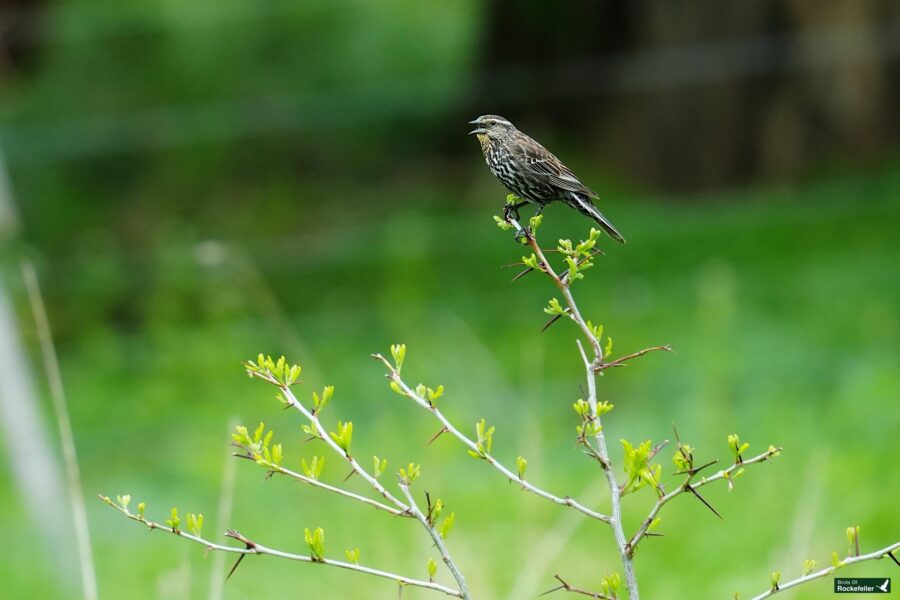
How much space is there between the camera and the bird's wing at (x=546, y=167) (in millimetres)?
2072

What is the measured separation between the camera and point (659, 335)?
654 cm

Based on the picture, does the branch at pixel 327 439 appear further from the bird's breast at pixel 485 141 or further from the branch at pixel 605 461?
the bird's breast at pixel 485 141

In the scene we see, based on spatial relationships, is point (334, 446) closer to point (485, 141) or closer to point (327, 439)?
point (327, 439)

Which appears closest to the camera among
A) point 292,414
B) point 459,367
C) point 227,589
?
point 227,589

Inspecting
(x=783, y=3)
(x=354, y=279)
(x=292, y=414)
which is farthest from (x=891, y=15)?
(x=292, y=414)

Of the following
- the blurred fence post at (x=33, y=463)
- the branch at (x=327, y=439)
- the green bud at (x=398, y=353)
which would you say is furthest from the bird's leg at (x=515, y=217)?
the blurred fence post at (x=33, y=463)

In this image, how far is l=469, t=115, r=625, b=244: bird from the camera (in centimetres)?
208

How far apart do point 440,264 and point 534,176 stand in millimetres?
5528

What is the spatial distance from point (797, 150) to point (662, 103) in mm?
770

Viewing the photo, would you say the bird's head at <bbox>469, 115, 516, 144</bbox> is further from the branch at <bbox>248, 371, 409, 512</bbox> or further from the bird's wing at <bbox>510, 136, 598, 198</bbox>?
the branch at <bbox>248, 371, 409, 512</bbox>

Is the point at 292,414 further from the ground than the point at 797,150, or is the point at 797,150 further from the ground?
the point at 797,150

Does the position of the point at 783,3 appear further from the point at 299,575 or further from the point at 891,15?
the point at 299,575

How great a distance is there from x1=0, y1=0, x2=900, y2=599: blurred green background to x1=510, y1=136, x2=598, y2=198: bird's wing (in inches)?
62.2

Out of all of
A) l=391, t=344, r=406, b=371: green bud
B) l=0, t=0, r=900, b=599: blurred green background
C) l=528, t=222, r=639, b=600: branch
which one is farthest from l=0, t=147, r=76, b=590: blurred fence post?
l=528, t=222, r=639, b=600: branch
